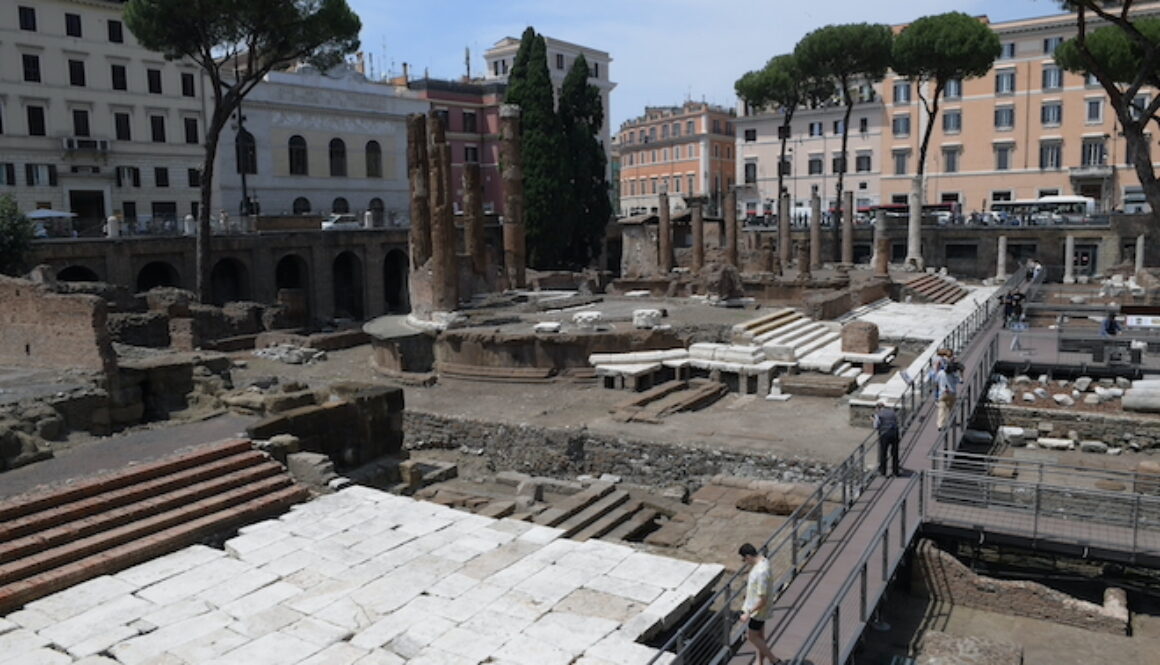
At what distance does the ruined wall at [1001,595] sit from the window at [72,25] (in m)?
39.8

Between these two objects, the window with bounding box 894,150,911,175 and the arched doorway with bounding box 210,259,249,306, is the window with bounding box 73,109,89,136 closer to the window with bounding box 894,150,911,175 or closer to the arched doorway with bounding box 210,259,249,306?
the arched doorway with bounding box 210,259,249,306

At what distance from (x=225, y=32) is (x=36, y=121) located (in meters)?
11.5

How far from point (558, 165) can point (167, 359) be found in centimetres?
3299

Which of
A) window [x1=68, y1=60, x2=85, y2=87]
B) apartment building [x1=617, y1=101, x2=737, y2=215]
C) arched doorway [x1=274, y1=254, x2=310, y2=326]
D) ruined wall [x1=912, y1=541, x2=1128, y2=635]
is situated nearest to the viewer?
ruined wall [x1=912, y1=541, x2=1128, y2=635]

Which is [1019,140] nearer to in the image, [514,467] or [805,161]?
[805,161]

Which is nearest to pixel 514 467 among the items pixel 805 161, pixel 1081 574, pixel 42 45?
pixel 1081 574

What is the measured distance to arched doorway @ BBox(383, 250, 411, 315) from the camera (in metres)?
45.8

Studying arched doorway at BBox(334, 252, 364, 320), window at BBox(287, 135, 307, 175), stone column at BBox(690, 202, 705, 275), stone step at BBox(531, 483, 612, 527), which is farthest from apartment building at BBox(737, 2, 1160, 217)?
stone step at BBox(531, 483, 612, 527)

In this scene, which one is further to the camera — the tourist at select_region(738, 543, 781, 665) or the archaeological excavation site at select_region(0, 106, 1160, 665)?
the archaeological excavation site at select_region(0, 106, 1160, 665)

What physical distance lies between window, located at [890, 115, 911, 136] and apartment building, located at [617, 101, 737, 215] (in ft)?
47.0

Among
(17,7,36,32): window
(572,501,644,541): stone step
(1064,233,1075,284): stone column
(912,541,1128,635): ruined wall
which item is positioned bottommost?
(912,541,1128,635): ruined wall

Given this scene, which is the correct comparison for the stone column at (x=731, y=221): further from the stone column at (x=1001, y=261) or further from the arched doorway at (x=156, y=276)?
the arched doorway at (x=156, y=276)

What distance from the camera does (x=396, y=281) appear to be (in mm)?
46469

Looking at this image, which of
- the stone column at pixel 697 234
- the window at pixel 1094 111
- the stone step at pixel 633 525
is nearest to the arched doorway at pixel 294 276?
the stone column at pixel 697 234
